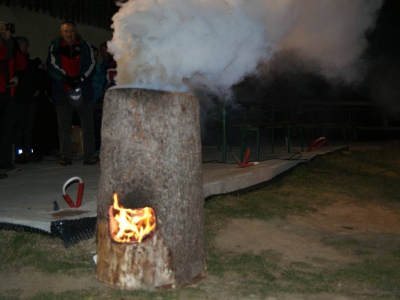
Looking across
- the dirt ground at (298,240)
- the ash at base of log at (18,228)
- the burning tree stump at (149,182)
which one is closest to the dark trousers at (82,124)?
the dirt ground at (298,240)

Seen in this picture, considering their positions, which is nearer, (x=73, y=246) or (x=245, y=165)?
(x=73, y=246)

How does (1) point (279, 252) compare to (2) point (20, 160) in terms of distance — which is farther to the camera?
(2) point (20, 160)

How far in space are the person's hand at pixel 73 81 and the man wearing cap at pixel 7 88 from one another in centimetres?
67

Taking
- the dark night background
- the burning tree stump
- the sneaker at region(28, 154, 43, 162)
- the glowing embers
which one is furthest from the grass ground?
the dark night background

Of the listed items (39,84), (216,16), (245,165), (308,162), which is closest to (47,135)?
(39,84)

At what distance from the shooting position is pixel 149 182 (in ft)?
11.1

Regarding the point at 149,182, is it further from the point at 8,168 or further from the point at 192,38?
the point at 8,168

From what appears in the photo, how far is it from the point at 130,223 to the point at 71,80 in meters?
4.36

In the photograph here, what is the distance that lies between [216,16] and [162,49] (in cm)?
54

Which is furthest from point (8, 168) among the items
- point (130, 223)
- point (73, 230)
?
point (130, 223)

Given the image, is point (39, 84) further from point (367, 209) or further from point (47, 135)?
point (367, 209)

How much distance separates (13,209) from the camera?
4.57 m

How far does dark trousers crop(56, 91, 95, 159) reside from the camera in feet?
24.6

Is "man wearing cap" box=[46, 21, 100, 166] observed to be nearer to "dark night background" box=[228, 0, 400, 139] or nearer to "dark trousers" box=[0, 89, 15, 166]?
"dark trousers" box=[0, 89, 15, 166]
